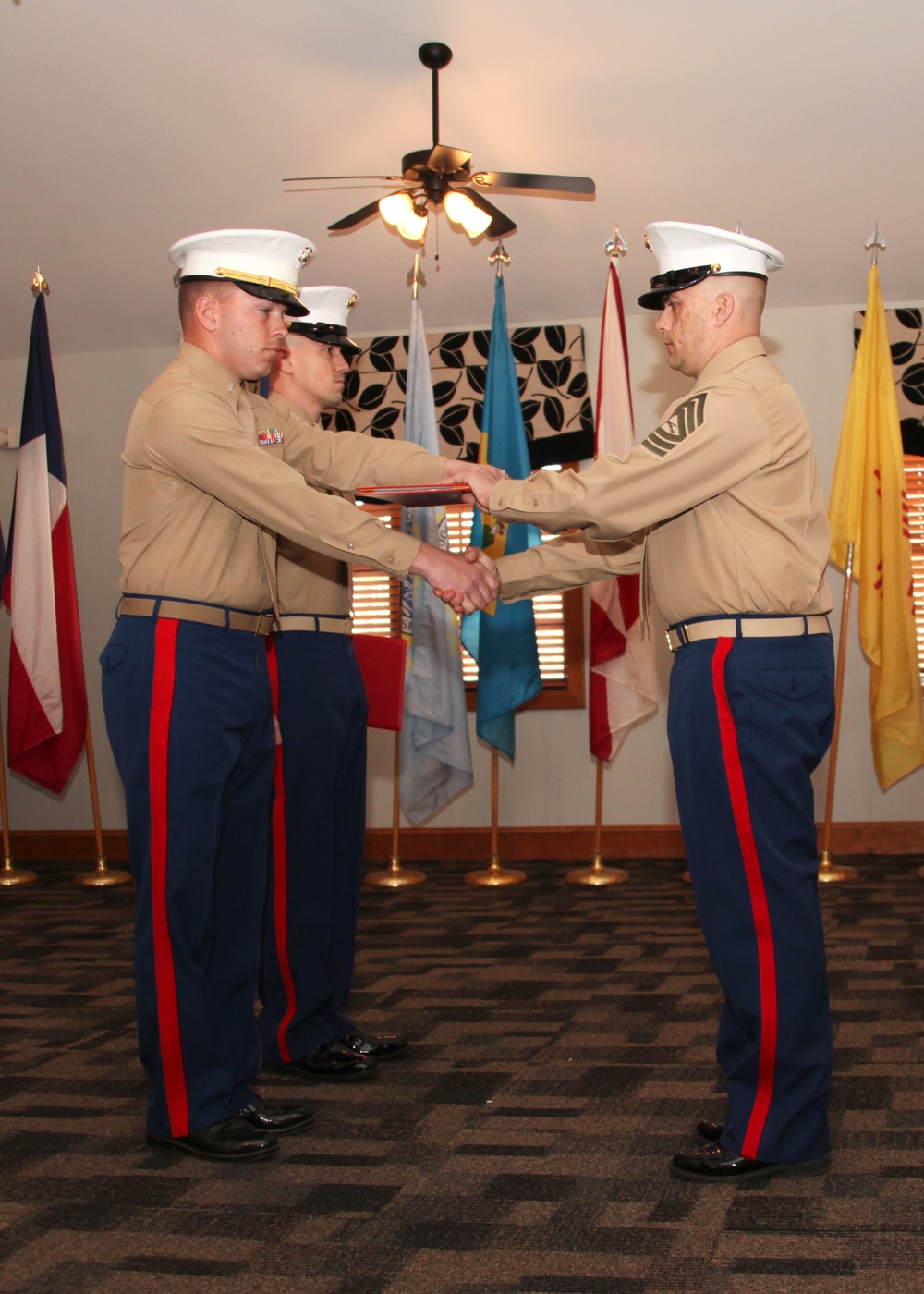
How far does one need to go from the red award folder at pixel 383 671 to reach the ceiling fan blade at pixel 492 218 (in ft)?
5.76

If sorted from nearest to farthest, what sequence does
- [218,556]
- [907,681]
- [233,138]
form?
[218,556]
[233,138]
[907,681]

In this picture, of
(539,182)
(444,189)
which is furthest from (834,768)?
(444,189)

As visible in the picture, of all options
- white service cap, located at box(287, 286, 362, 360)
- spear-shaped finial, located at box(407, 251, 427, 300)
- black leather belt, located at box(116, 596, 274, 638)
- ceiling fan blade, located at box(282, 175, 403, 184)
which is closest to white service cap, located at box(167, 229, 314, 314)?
white service cap, located at box(287, 286, 362, 360)

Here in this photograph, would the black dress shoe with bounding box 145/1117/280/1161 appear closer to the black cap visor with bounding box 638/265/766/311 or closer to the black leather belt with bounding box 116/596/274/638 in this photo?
the black leather belt with bounding box 116/596/274/638

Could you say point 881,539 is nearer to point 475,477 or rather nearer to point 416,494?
point 475,477

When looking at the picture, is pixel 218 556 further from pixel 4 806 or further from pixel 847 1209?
pixel 4 806

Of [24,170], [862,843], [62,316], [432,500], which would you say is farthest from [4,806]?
[862,843]

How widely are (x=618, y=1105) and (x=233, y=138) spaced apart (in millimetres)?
3461

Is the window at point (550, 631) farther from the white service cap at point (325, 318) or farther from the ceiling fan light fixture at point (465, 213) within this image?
the white service cap at point (325, 318)

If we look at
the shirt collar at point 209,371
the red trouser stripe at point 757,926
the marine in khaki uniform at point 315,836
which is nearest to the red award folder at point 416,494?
the marine in khaki uniform at point 315,836

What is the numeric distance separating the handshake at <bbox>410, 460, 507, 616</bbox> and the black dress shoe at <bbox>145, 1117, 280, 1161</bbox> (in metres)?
1.14

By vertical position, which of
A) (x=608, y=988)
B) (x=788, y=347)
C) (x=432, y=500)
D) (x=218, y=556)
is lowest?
(x=608, y=988)

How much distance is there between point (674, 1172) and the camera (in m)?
2.02

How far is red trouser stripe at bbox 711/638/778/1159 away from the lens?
6.54 feet
